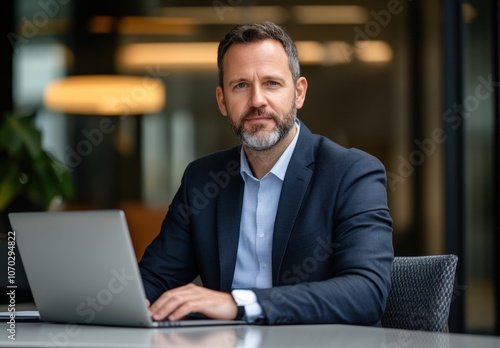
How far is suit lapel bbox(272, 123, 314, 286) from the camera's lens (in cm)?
264

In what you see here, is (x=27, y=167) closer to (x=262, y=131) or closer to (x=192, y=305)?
(x=262, y=131)

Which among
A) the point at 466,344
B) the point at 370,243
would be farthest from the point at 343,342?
the point at 370,243

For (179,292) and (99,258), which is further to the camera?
(179,292)

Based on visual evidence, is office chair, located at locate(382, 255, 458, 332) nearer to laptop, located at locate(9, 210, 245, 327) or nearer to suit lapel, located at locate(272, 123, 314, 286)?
suit lapel, located at locate(272, 123, 314, 286)

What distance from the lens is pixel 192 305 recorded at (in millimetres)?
2076

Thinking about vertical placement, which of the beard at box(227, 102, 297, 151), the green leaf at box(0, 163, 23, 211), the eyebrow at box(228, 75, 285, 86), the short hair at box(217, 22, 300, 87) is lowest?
the green leaf at box(0, 163, 23, 211)

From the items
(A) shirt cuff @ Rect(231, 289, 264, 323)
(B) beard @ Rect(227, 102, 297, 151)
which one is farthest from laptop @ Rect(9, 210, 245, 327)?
(B) beard @ Rect(227, 102, 297, 151)

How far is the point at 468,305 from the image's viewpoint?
18.6ft

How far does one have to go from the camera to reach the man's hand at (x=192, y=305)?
6.79ft

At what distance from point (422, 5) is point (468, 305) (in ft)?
7.38

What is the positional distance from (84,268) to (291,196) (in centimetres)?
87

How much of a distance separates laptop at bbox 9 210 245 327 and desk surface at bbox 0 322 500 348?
5 centimetres

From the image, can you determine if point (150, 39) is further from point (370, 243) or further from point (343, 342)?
point (343, 342)

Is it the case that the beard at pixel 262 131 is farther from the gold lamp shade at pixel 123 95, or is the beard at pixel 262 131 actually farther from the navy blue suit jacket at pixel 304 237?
the gold lamp shade at pixel 123 95
